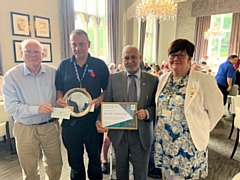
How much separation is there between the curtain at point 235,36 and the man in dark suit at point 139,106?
8.46m

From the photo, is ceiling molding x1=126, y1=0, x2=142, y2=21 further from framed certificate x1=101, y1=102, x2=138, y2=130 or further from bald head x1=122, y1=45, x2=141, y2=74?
framed certificate x1=101, y1=102, x2=138, y2=130

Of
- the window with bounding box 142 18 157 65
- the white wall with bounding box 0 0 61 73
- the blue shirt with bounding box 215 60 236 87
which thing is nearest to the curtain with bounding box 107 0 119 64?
the white wall with bounding box 0 0 61 73

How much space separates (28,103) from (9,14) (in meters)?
2.83

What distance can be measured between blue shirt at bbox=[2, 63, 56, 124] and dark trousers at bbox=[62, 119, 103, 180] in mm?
257

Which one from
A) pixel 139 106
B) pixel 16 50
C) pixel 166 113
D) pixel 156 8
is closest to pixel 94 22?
pixel 156 8

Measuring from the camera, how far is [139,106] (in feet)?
5.16

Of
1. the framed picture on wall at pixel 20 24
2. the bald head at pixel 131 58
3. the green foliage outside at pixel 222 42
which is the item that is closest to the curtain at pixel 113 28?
the framed picture on wall at pixel 20 24

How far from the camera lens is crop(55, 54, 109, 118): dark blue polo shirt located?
173 centimetres

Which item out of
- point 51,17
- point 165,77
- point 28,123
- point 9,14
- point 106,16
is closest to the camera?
point 165,77

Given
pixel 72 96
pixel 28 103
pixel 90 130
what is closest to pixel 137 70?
pixel 72 96

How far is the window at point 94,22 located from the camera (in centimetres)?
561

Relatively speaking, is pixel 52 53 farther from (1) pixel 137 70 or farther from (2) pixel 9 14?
(1) pixel 137 70

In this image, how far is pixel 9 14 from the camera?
3.61 metres

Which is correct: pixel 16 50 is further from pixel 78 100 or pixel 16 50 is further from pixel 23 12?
pixel 78 100
